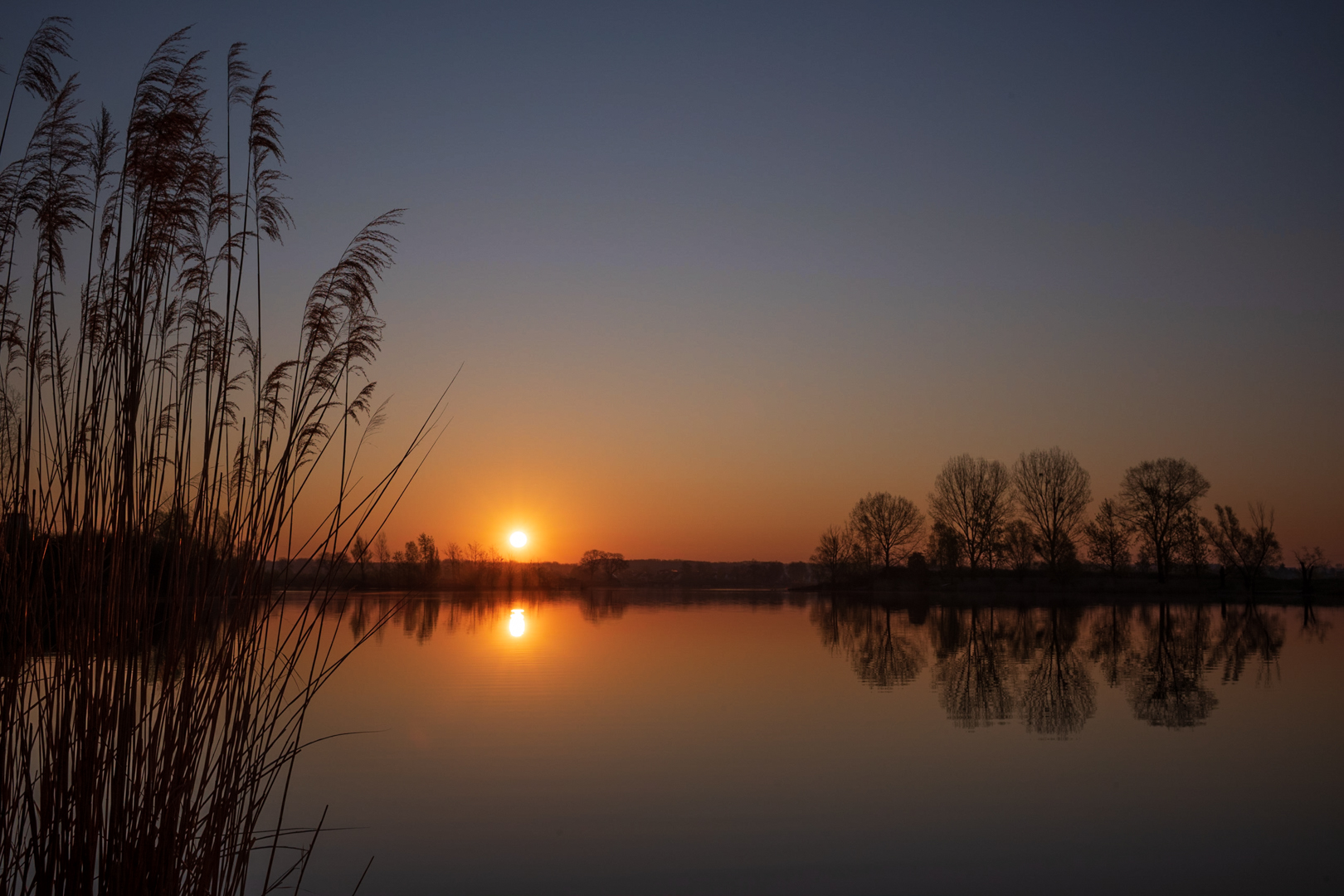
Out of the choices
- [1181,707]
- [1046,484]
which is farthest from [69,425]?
[1046,484]

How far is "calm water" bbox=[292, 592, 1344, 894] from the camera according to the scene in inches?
172

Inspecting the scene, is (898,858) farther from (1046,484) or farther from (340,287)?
(1046,484)

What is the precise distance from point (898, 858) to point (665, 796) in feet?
5.34

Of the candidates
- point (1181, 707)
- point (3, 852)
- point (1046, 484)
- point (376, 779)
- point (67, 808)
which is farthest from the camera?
point (1046, 484)

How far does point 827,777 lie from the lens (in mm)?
6086

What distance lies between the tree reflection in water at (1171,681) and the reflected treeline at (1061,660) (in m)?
0.02

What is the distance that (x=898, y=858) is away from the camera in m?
4.51

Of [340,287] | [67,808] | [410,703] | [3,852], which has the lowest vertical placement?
[410,703]

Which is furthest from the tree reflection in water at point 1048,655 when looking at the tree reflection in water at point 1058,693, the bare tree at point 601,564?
the bare tree at point 601,564

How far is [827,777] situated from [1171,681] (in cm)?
702

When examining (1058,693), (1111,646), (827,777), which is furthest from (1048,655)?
(827,777)

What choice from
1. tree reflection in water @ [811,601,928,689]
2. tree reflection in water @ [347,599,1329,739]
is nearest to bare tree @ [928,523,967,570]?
tree reflection in water @ [347,599,1329,739]

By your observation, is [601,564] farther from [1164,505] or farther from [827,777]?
[827,777]

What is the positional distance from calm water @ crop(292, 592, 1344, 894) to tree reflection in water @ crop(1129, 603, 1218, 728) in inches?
3.2
